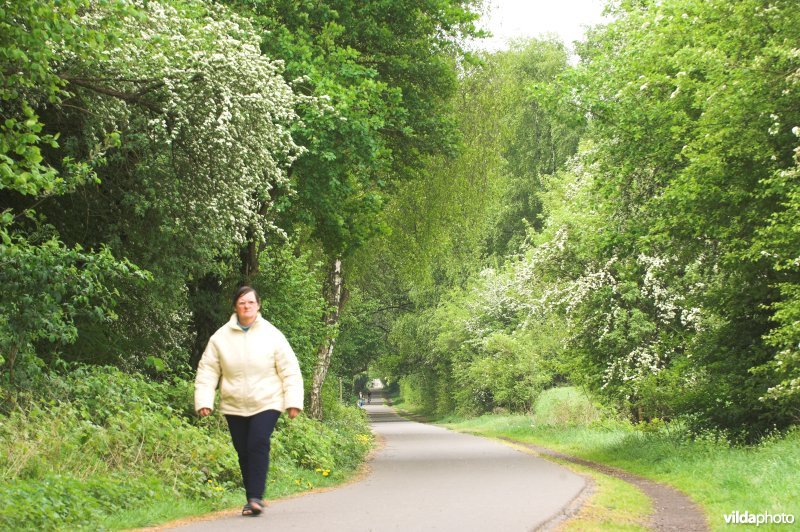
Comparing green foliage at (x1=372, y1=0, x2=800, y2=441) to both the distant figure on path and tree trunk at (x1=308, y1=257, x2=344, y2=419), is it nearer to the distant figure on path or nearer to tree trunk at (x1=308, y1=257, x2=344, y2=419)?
tree trunk at (x1=308, y1=257, x2=344, y2=419)

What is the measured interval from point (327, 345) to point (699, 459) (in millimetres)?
13940

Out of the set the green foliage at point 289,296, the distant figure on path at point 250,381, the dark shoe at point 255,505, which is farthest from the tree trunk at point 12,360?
the green foliage at point 289,296

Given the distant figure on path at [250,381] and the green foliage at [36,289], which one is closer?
the distant figure on path at [250,381]

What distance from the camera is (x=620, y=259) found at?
22234 mm

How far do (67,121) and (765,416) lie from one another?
1313 cm

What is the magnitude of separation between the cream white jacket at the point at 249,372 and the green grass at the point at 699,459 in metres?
4.54

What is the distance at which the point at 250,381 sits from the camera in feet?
26.6

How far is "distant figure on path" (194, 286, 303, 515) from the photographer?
26.6 feet

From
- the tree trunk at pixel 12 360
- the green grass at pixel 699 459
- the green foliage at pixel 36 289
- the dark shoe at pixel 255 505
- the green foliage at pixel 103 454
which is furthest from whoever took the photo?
the green grass at pixel 699 459

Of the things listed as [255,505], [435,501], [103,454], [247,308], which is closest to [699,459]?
[435,501]

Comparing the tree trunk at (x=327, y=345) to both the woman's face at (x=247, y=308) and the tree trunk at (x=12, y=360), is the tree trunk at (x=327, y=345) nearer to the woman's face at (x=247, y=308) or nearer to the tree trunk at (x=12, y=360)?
the tree trunk at (x=12, y=360)

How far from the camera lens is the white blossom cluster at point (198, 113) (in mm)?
12844

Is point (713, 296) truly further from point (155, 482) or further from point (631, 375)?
point (155, 482)

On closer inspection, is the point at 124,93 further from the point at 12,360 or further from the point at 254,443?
the point at 254,443
